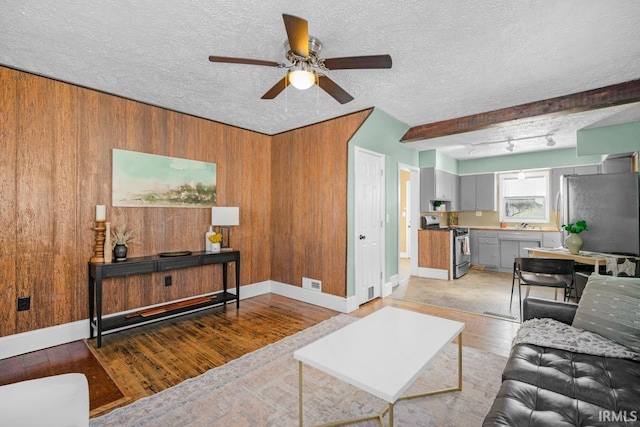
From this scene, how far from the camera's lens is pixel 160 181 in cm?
360

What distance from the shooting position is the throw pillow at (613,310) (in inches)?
67.3

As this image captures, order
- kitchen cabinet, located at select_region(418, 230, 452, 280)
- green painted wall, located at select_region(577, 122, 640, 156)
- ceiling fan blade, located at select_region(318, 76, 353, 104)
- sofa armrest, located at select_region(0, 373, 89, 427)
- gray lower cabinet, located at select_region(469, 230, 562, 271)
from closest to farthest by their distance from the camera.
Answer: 1. sofa armrest, located at select_region(0, 373, 89, 427)
2. ceiling fan blade, located at select_region(318, 76, 353, 104)
3. green painted wall, located at select_region(577, 122, 640, 156)
4. kitchen cabinet, located at select_region(418, 230, 452, 280)
5. gray lower cabinet, located at select_region(469, 230, 562, 271)

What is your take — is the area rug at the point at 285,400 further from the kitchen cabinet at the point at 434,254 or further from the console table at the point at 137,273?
the kitchen cabinet at the point at 434,254

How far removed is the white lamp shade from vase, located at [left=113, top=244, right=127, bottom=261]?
1022mm

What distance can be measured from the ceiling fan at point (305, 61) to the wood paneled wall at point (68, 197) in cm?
198

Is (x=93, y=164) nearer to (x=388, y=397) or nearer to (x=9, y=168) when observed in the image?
(x=9, y=168)

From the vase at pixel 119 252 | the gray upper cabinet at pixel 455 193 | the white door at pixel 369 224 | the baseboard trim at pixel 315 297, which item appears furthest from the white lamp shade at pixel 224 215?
the gray upper cabinet at pixel 455 193

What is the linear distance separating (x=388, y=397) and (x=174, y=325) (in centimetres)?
288

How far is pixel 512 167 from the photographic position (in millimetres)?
6309

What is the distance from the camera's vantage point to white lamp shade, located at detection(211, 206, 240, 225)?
3.86 metres

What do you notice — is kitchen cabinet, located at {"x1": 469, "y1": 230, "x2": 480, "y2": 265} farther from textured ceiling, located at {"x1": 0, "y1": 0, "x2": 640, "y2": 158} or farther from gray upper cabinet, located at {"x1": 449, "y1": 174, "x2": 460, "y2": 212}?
textured ceiling, located at {"x1": 0, "y1": 0, "x2": 640, "y2": 158}

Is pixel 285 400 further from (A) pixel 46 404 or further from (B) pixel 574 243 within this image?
(B) pixel 574 243

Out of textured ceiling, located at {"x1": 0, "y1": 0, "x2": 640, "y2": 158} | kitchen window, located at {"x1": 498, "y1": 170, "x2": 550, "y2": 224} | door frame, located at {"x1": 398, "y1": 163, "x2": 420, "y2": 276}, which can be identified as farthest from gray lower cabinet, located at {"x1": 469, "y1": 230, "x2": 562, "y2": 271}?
textured ceiling, located at {"x1": 0, "y1": 0, "x2": 640, "y2": 158}

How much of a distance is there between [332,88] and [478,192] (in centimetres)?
564
